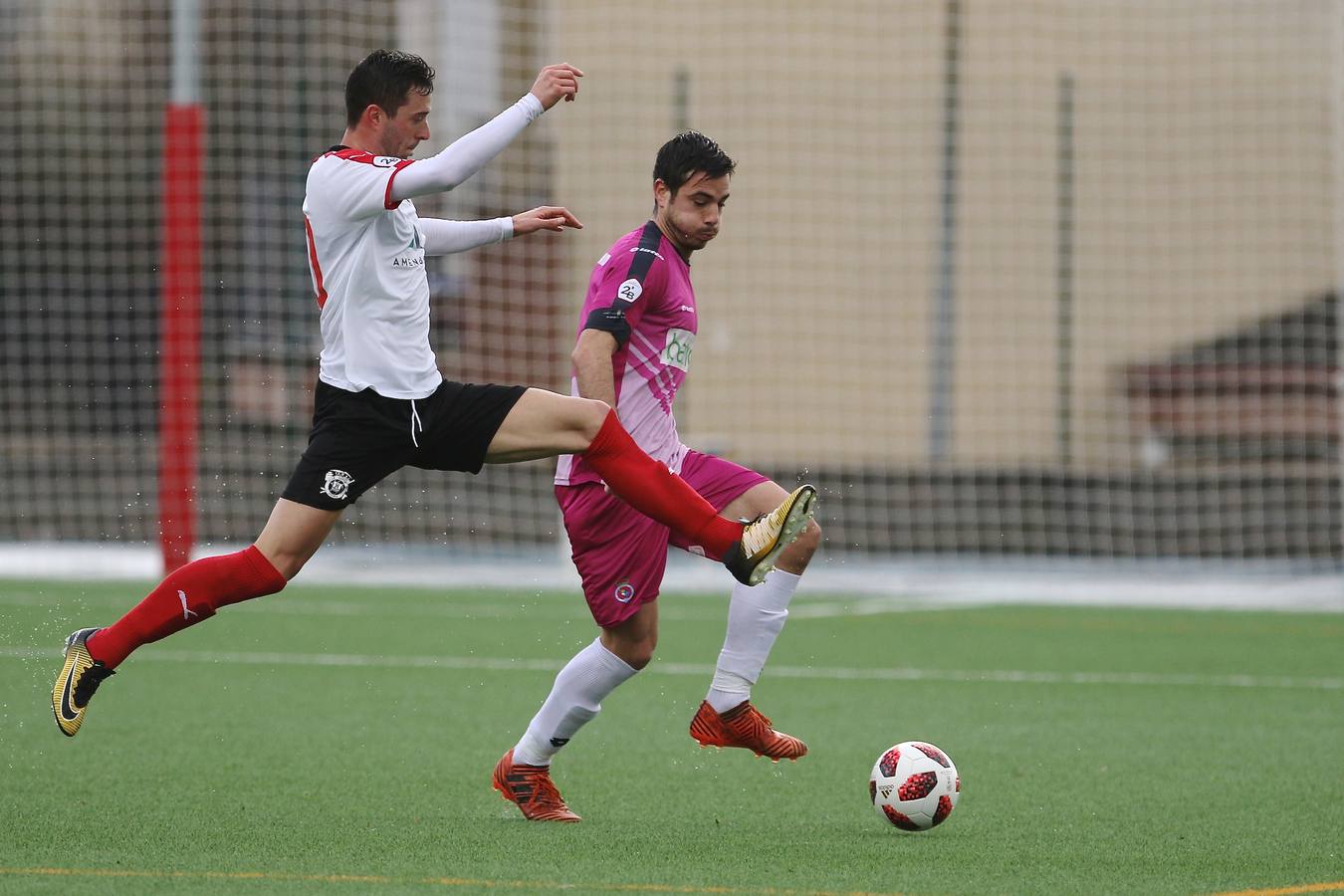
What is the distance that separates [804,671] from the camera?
31.0ft

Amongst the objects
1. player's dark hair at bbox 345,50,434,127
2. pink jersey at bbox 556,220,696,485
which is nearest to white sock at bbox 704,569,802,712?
pink jersey at bbox 556,220,696,485

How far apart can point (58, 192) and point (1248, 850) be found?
15.1 meters

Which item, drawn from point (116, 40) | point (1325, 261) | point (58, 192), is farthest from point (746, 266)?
point (116, 40)

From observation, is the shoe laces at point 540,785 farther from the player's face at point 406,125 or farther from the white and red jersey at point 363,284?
the player's face at point 406,125

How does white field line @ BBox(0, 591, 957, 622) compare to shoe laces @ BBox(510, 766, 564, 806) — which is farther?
white field line @ BBox(0, 591, 957, 622)

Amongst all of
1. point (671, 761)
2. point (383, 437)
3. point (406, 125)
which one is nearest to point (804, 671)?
point (671, 761)

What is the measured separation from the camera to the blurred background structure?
53.3 feet

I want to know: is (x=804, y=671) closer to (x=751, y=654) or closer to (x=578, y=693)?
(x=751, y=654)

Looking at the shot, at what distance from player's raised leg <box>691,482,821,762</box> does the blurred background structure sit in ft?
32.3

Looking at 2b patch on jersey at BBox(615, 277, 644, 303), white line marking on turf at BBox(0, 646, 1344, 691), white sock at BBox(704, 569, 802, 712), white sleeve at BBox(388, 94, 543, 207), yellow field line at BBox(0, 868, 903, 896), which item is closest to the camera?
yellow field line at BBox(0, 868, 903, 896)

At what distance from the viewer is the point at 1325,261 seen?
657 inches

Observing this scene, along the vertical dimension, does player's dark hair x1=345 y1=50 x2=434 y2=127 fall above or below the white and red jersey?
above

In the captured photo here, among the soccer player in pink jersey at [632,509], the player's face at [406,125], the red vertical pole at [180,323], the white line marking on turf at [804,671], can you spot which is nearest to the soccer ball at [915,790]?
the soccer player in pink jersey at [632,509]

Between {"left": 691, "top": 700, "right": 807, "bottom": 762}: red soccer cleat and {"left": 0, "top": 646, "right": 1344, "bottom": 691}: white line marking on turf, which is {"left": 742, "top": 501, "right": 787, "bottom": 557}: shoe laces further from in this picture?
{"left": 0, "top": 646, "right": 1344, "bottom": 691}: white line marking on turf
